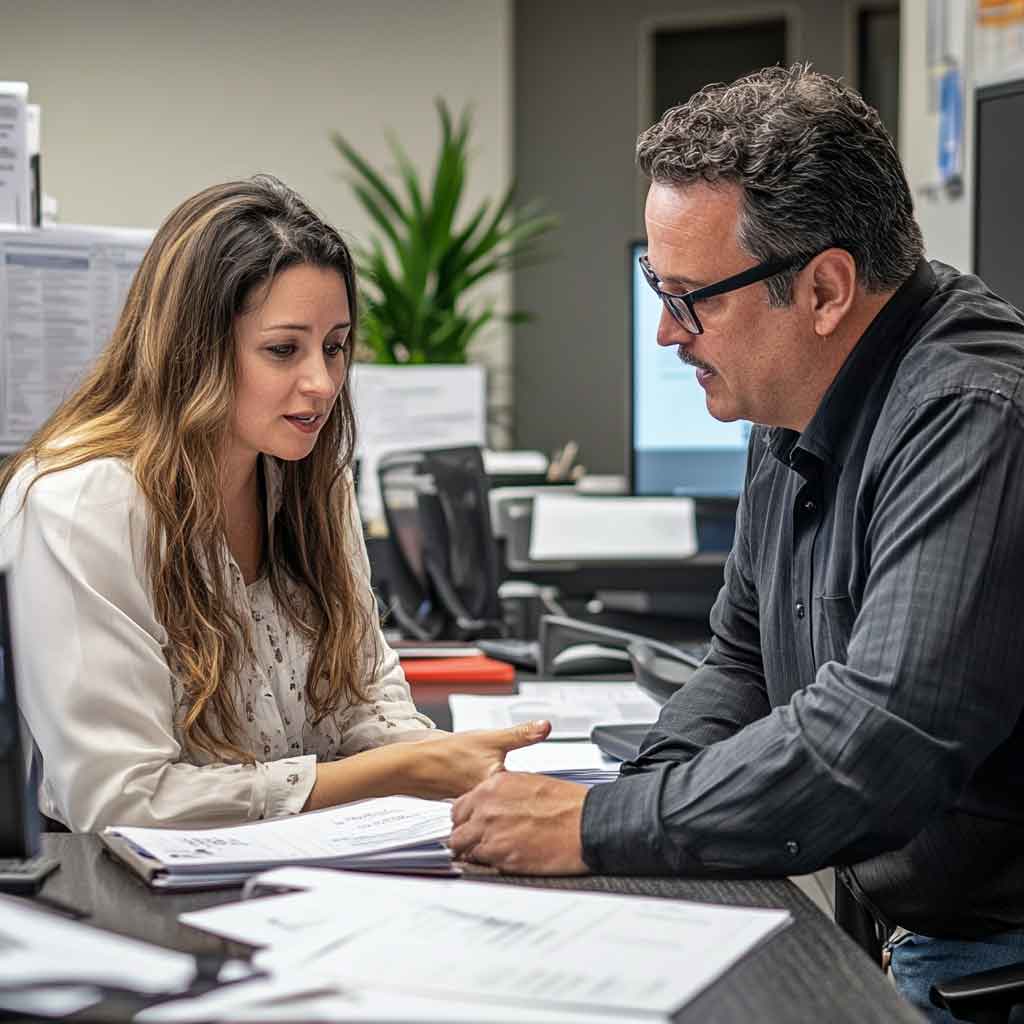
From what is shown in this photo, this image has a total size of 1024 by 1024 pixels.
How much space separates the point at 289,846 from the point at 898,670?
48 centimetres

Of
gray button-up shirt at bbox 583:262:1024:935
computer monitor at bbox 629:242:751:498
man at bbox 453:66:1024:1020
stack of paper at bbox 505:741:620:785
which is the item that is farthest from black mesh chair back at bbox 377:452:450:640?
gray button-up shirt at bbox 583:262:1024:935

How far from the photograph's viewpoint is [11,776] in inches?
36.3

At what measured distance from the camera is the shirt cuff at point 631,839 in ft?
3.37

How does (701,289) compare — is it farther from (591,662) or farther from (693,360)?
(591,662)

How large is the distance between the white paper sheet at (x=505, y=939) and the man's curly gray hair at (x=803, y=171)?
604 millimetres

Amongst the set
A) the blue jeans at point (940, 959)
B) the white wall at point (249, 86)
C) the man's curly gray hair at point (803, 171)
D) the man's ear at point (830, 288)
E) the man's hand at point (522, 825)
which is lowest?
the blue jeans at point (940, 959)

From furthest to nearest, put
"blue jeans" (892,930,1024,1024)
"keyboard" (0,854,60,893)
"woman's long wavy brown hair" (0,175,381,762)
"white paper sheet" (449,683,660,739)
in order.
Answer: "white paper sheet" (449,683,660,739)
"woman's long wavy brown hair" (0,175,381,762)
"blue jeans" (892,930,1024,1024)
"keyboard" (0,854,60,893)

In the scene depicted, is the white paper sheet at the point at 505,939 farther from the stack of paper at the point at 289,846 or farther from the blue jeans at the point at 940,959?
the blue jeans at the point at 940,959

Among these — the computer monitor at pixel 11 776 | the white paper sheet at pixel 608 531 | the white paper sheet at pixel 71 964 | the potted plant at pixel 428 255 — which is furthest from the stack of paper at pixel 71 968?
the potted plant at pixel 428 255

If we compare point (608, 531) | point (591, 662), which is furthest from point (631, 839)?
point (608, 531)

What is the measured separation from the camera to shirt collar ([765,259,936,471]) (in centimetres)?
126

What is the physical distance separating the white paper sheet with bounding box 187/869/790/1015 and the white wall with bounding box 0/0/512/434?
219 inches

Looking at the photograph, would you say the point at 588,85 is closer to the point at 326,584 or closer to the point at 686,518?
the point at 686,518

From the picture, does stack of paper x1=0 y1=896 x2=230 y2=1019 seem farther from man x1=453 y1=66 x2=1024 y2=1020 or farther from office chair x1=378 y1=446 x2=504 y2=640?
office chair x1=378 y1=446 x2=504 y2=640
